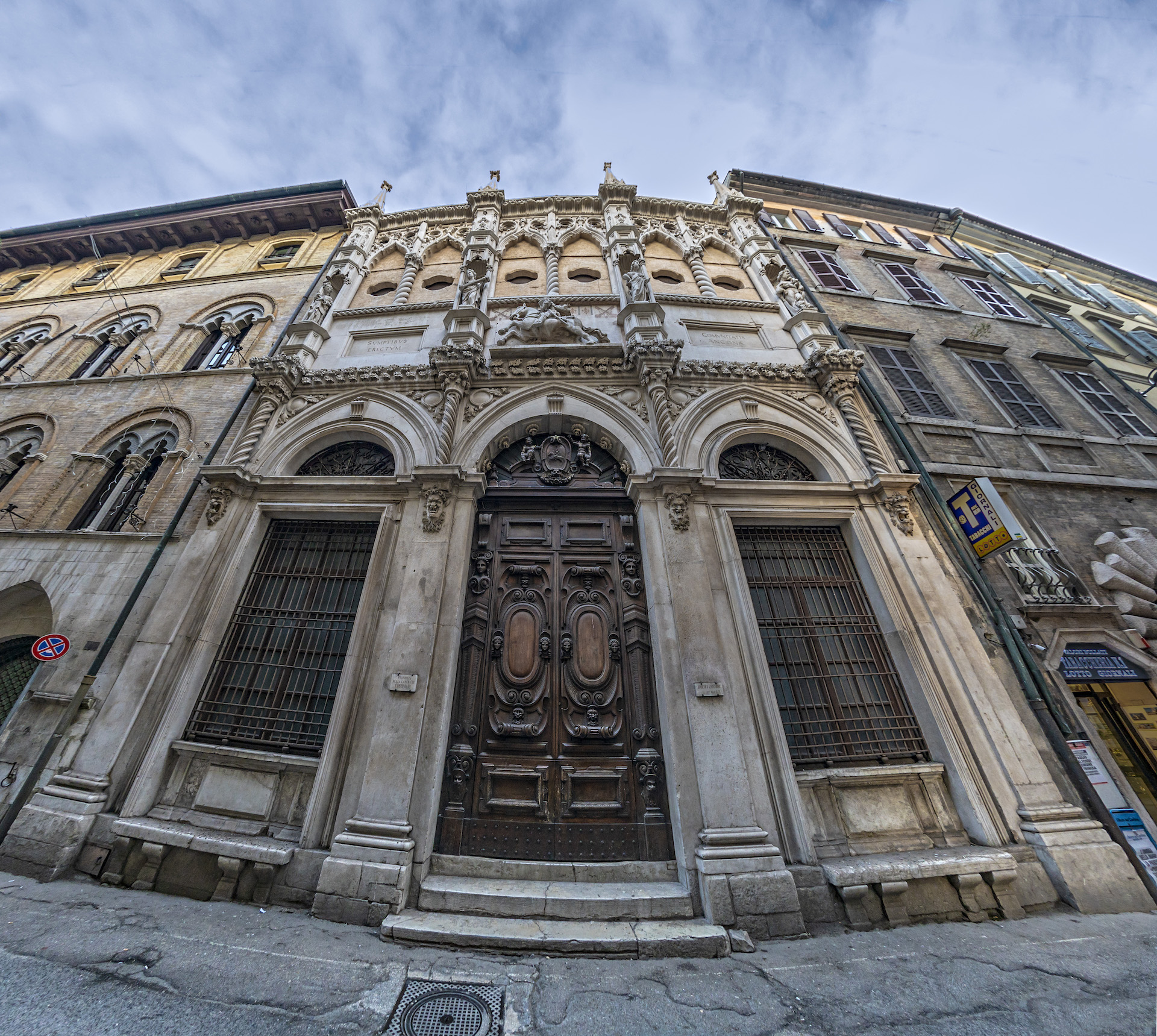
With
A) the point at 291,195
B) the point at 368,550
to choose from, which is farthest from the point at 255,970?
the point at 291,195

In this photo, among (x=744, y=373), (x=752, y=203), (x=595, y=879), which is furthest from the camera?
(x=752, y=203)

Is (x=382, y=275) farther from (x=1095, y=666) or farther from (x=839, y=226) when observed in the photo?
(x=1095, y=666)

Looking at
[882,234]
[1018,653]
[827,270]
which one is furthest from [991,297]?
[1018,653]

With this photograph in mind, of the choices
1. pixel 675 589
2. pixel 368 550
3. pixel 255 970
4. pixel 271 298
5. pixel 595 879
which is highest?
pixel 271 298

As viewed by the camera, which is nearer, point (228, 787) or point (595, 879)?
point (595, 879)

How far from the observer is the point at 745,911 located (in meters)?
4.05

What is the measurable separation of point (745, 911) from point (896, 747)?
2.89 meters

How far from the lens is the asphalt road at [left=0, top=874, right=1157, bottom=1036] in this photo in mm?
2770

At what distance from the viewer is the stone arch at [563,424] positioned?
702cm

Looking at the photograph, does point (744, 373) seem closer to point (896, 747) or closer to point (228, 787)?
point (896, 747)

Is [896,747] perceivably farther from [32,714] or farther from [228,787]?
[32,714]

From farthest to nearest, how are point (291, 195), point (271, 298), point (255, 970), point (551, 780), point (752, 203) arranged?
point (291, 195) < point (752, 203) < point (271, 298) < point (551, 780) < point (255, 970)

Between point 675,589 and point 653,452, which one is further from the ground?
point 653,452

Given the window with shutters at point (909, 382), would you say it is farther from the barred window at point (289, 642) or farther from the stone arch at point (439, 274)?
the barred window at point (289, 642)
